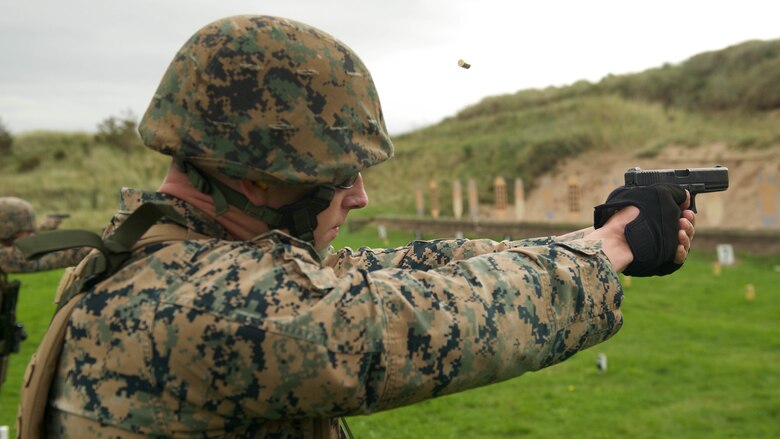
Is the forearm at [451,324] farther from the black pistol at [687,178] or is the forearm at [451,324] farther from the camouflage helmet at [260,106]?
the black pistol at [687,178]

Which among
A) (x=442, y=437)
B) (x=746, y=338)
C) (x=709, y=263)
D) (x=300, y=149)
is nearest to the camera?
(x=300, y=149)

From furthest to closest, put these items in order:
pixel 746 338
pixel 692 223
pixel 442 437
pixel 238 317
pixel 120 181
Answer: pixel 120 181
pixel 746 338
pixel 442 437
pixel 692 223
pixel 238 317

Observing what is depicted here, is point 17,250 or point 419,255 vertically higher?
point 419,255

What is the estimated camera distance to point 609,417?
5.48 metres

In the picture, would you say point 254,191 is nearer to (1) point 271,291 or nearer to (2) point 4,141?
(1) point 271,291

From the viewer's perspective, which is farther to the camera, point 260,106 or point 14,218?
point 14,218

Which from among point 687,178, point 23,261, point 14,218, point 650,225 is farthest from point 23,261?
point 650,225

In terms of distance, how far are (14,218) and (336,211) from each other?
6852mm

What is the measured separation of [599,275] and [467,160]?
2444 centimetres

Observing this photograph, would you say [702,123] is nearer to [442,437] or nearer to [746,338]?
[746,338]

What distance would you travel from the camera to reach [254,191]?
1.50 metres

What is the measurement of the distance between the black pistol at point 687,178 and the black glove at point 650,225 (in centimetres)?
25

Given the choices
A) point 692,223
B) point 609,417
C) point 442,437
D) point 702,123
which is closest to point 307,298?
point 692,223

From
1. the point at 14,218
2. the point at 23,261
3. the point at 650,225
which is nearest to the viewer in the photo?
the point at 650,225
